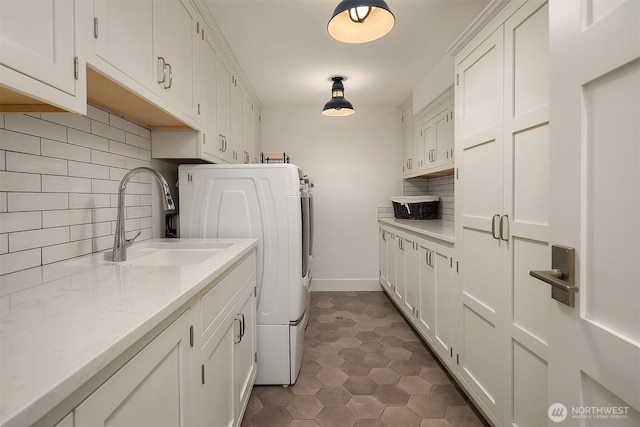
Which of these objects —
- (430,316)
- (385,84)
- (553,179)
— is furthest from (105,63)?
(385,84)

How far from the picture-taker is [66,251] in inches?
50.4

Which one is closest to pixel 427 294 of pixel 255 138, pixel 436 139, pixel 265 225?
pixel 265 225

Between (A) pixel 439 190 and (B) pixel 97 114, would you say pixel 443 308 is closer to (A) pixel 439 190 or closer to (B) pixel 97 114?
(A) pixel 439 190

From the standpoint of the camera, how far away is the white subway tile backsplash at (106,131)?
147 centimetres

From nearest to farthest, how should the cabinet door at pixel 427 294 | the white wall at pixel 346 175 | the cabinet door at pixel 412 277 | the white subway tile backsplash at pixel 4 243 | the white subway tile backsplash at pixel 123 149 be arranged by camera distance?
the white subway tile backsplash at pixel 4 243 < the white subway tile backsplash at pixel 123 149 < the cabinet door at pixel 427 294 < the cabinet door at pixel 412 277 < the white wall at pixel 346 175

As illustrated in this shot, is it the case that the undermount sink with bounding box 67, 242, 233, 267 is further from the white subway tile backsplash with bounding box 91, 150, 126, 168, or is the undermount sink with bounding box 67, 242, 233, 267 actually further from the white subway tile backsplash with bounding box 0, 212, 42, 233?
the white subway tile backsplash with bounding box 91, 150, 126, 168

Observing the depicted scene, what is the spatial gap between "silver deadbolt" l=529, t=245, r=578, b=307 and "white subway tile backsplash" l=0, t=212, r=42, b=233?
159 cm

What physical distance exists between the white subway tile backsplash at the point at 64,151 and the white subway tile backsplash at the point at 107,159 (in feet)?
0.13

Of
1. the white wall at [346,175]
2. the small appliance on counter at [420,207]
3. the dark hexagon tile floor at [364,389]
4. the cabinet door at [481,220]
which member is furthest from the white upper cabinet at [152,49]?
the small appliance on counter at [420,207]

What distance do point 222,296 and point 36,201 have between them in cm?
74

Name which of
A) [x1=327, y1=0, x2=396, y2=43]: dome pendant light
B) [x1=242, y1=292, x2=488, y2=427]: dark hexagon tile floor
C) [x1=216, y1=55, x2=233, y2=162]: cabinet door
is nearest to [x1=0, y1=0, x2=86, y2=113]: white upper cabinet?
[x1=327, y1=0, x2=396, y2=43]: dome pendant light

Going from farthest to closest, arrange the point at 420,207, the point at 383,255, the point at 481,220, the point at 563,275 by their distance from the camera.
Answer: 1. the point at 383,255
2. the point at 420,207
3. the point at 481,220
4. the point at 563,275

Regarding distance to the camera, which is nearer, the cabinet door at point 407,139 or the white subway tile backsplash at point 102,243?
the white subway tile backsplash at point 102,243

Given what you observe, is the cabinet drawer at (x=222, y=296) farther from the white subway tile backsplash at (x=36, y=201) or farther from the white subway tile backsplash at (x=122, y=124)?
the white subway tile backsplash at (x=122, y=124)
